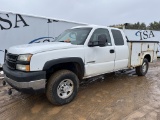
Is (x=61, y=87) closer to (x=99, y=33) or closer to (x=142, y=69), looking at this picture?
(x=99, y=33)

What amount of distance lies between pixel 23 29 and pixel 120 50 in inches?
170

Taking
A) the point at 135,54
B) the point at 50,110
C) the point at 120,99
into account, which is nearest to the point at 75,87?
the point at 50,110

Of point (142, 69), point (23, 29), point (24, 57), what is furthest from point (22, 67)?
point (142, 69)

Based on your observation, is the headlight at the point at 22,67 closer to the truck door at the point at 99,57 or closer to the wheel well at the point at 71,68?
the wheel well at the point at 71,68

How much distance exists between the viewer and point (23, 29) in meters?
7.86

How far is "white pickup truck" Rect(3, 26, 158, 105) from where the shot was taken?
12.6 feet

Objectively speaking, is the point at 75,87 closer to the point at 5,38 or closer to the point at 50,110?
the point at 50,110

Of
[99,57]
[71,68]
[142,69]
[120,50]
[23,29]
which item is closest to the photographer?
[71,68]

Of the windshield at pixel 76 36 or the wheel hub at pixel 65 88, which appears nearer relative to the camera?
the wheel hub at pixel 65 88

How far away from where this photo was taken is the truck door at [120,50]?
5852 mm

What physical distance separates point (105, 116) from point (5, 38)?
547 cm

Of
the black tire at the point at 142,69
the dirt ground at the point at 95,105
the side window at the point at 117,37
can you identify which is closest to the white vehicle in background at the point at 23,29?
the dirt ground at the point at 95,105

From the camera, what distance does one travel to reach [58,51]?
418 centimetres

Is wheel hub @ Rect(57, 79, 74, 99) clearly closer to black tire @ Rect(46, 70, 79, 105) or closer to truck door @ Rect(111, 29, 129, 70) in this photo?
black tire @ Rect(46, 70, 79, 105)
